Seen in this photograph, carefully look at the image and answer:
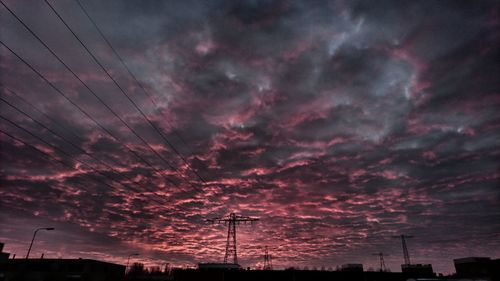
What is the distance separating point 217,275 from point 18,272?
98.4m

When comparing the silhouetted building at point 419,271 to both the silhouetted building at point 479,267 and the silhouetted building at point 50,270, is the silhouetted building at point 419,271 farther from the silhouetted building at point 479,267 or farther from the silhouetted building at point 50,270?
the silhouetted building at point 50,270

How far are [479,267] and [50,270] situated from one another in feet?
469

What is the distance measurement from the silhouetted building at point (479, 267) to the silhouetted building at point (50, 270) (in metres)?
123

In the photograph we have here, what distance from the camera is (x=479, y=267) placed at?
306 ft

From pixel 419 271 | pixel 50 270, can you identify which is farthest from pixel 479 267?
pixel 50 270

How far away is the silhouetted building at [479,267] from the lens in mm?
86656

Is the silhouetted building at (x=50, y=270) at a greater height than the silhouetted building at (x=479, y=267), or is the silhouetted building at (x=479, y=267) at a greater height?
the silhouetted building at (x=479, y=267)

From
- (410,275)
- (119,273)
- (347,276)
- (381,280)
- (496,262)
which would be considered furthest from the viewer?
(119,273)

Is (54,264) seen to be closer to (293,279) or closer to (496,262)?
(293,279)

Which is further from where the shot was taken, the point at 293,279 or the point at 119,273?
the point at 119,273

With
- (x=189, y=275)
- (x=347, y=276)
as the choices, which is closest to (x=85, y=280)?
(x=189, y=275)

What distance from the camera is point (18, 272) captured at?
326ft

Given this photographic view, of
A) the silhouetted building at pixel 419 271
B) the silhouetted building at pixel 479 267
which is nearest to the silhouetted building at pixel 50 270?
the silhouetted building at pixel 419 271

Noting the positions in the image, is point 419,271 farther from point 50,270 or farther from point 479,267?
point 50,270
